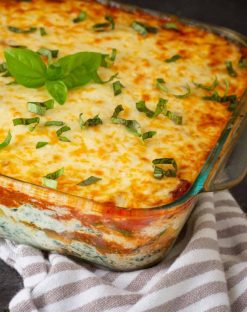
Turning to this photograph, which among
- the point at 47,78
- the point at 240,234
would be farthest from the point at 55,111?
the point at 240,234

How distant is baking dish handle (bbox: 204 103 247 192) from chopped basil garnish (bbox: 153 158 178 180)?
0.14 metres

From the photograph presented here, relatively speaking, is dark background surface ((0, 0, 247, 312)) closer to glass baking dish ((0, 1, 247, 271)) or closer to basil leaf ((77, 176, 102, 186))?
glass baking dish ((0, 1, 247, 271))

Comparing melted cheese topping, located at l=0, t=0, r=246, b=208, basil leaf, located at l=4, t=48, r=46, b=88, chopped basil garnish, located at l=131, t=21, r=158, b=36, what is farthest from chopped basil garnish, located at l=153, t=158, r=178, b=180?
chopped basil garnish, located at l=131, t=21, r=158, b=36

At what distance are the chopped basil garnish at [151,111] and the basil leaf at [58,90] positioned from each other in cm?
29

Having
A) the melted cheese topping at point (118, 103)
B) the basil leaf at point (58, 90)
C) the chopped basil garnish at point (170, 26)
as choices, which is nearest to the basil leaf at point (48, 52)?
the melted cheese topping at point (118, 103)

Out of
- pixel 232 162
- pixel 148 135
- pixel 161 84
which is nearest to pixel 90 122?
pixel 148 135

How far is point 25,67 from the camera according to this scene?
2990 millimetres

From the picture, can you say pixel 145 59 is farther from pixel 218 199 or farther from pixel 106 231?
pixel 106 231

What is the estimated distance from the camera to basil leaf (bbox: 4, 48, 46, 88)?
2982 mm

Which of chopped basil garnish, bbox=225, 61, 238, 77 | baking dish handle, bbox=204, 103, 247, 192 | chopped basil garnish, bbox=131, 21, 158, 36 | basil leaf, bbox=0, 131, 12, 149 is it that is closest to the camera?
baking dish handle, bbox=204, 103, 247, 192

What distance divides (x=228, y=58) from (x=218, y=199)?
67cm

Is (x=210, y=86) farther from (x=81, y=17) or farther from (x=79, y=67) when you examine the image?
(x=81, y=17)

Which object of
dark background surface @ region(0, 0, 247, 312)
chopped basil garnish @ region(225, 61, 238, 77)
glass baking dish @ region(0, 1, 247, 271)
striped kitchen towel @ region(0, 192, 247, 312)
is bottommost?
dark background surface @ region(0, 0, 247, 312)

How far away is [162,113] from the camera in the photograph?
3.00 metres
